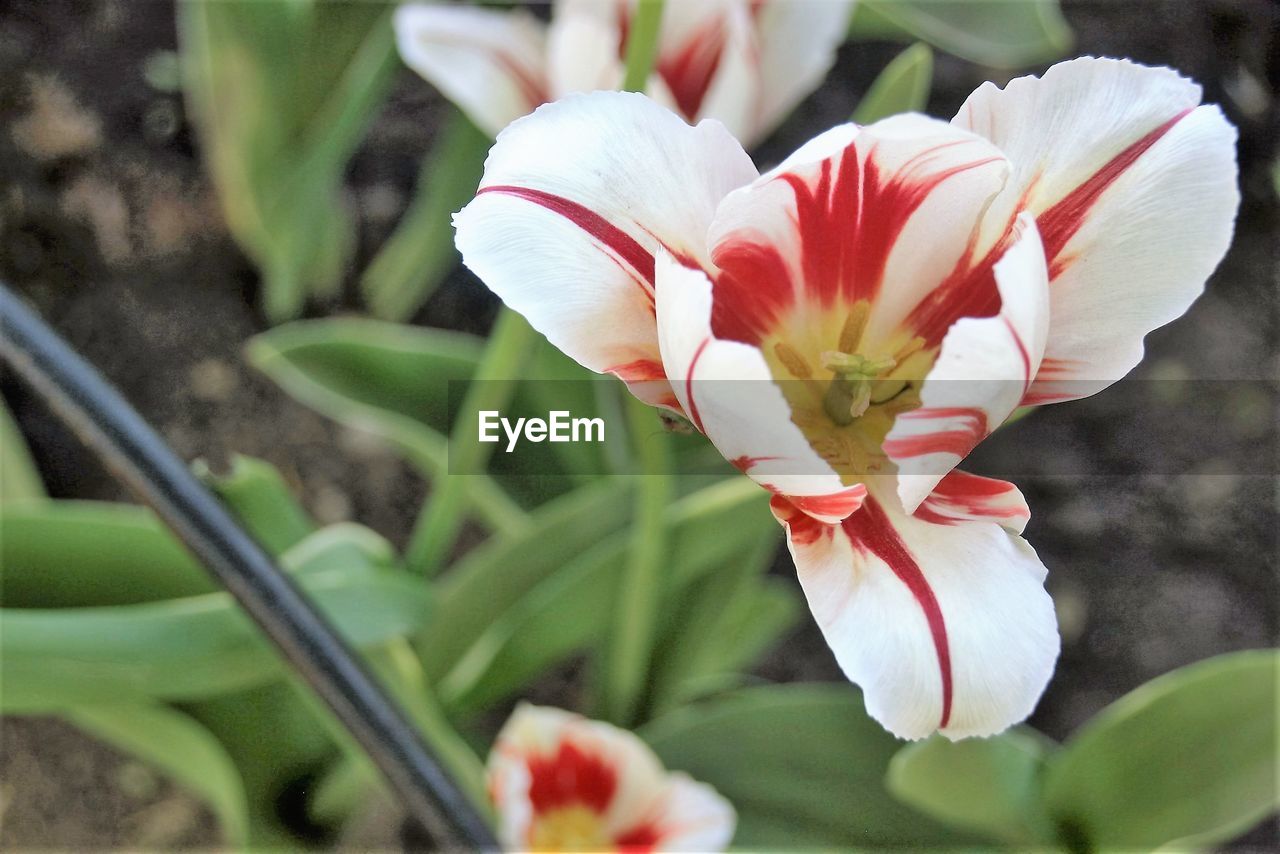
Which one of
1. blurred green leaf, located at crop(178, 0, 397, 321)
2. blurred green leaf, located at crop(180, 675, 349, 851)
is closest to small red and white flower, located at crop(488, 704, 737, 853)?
blurred green leaf, located at crop(180, 675, 349, 851)

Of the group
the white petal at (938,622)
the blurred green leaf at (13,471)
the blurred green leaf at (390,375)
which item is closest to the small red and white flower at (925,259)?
the white petal at (938,622)

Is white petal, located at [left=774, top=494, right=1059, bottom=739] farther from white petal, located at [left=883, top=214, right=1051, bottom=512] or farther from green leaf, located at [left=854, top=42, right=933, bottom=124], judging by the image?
green leaf, located at [left=854, top=42, right=933, bottom=124]

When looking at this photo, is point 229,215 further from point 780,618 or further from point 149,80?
point 780,618

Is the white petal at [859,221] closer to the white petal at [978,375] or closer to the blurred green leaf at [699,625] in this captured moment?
the white petal at [978,375]

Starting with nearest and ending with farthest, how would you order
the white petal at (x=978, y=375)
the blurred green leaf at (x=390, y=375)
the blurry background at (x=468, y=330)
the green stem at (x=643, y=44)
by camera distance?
the white petal at (x=978, y=375), the green stem at (x=643, y=44), the blurred green leaf at (x=390, y=375), the blurry background at (x=468, y=330)

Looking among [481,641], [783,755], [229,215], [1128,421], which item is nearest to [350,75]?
[229,215]

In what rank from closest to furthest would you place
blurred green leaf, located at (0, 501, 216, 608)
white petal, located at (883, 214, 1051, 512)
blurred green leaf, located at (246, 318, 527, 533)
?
1. white petal, located at (883, 214, 1051, 512)
2. blurred green leaf, located at (0, 501, 216, 608)
3. blurred green leaf, located at (246, 318, 527, 533)
